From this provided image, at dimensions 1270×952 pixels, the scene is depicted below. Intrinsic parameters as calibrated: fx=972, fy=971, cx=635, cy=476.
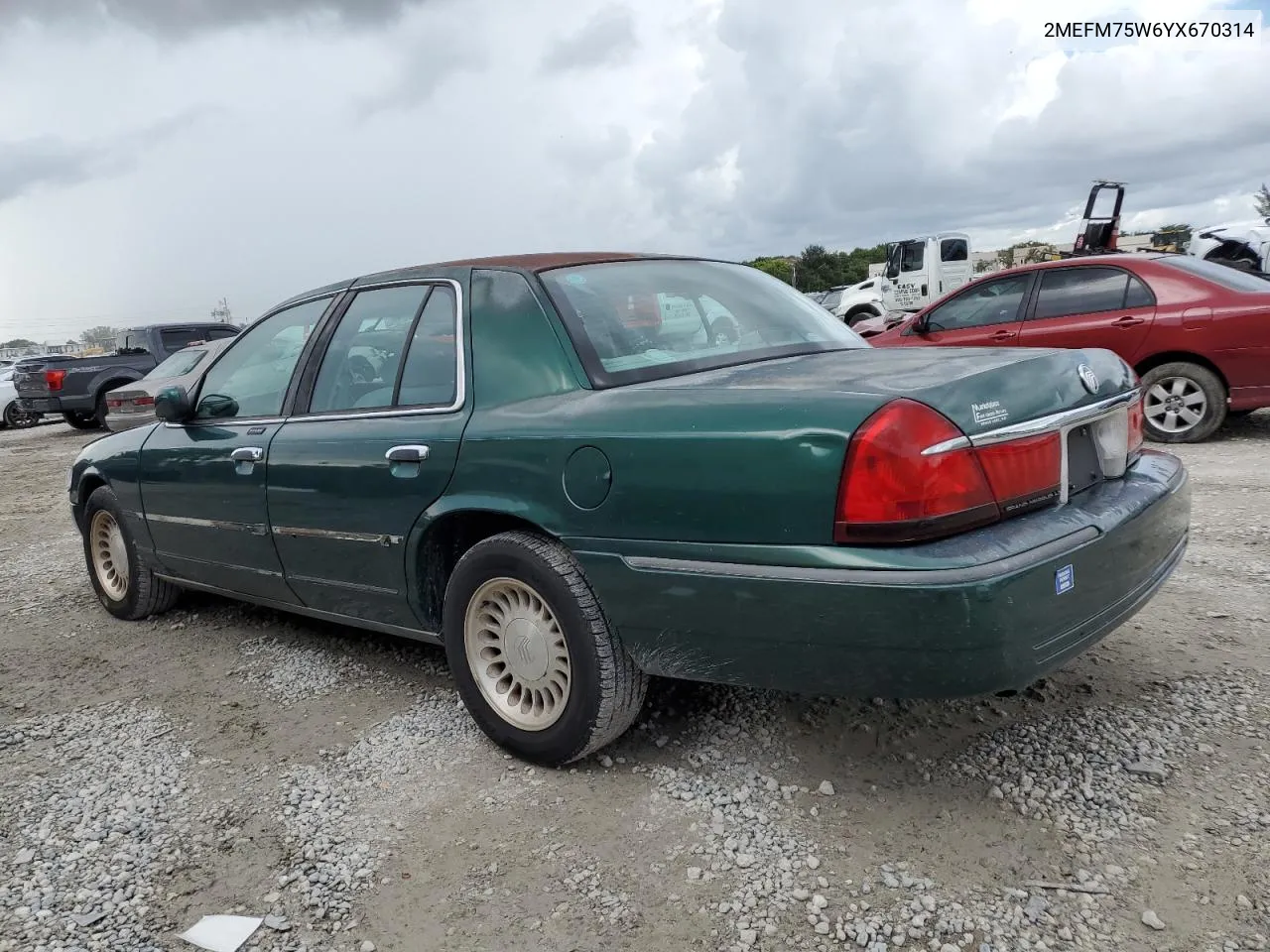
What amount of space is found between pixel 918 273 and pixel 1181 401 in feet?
51.6

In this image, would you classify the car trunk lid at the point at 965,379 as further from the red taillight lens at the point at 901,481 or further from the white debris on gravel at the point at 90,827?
the white debris on gravel at the point at 90,827

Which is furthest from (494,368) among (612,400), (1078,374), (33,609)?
(33,609)

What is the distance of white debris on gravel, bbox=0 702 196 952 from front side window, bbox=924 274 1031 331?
7.03m

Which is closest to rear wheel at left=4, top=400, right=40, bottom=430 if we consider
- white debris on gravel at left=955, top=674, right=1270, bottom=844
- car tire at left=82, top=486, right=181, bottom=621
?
car tire at left=82, top=486, right=181, bottom=621

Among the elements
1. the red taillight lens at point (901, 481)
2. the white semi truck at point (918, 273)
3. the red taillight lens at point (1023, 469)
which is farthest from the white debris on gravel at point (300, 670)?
the white semi truck at point (918, 273)

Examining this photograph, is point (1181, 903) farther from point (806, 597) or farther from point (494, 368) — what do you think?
point (494, 368)

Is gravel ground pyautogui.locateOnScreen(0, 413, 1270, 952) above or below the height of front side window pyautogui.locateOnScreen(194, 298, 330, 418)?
below

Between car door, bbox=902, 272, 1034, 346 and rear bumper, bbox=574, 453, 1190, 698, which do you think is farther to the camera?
car door, bbox=902, 272, 1034, 346

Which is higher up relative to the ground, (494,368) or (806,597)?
(494,368)

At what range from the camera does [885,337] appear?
8727 millimetres

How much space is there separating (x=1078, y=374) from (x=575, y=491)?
1.39 metres

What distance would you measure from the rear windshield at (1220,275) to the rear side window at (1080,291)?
370 millimetres

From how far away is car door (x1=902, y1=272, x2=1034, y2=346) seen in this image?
8.09 m

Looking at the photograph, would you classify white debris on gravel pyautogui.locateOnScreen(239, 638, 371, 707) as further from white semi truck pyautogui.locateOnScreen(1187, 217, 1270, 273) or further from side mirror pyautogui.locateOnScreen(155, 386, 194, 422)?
white semi truck pyautogui.locateOnScreen(1187, 217, 1270, 273)
